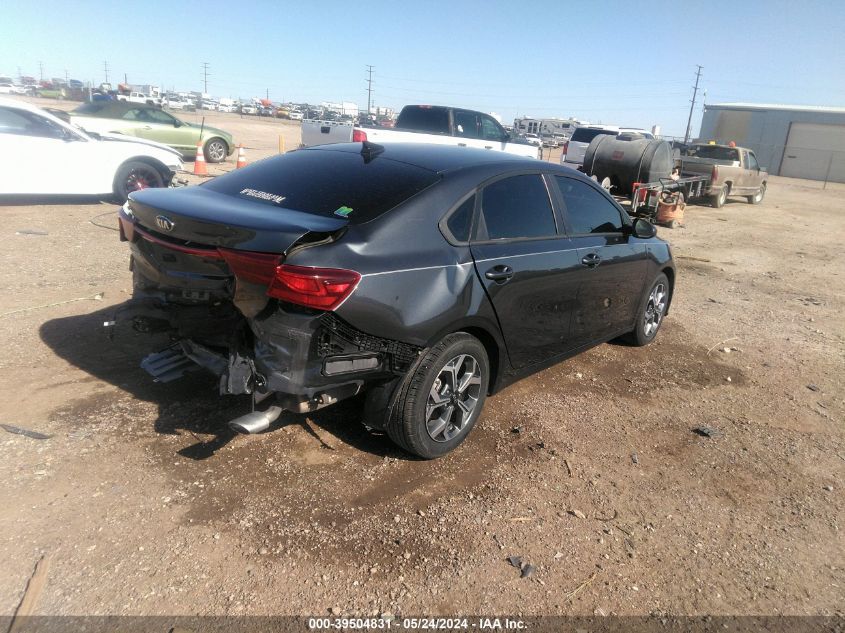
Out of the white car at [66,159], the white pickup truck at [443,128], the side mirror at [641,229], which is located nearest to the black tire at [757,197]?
the white pickup truck at [443,128]

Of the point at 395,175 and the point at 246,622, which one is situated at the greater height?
the point at 395,175

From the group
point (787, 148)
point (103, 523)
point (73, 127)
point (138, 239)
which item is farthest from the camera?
point (787, 148)

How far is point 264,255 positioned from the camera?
300 centimetres

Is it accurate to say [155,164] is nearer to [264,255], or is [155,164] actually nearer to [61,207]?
[61,207]

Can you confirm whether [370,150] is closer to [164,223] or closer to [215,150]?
[164,223]

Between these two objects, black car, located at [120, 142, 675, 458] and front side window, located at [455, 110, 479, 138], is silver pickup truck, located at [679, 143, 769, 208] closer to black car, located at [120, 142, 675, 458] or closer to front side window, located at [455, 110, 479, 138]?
front side window, located at [455, 110, 479, 138]

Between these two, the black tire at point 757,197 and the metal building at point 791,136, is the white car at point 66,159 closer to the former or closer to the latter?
the black tire at point 757,197

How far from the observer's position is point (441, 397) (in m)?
3.58

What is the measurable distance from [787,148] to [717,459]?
44.4m

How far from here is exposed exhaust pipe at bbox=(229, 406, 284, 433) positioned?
304 cm

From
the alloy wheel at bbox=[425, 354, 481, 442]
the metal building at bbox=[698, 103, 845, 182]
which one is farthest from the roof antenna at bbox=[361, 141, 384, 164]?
the metal building at bbox=[698, 103, 845, 182]

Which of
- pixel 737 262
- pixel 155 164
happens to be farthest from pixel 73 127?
pixel 737 262

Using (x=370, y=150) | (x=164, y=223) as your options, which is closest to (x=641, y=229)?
(x=370, y=150)

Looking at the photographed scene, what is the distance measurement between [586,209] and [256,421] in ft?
9.75
